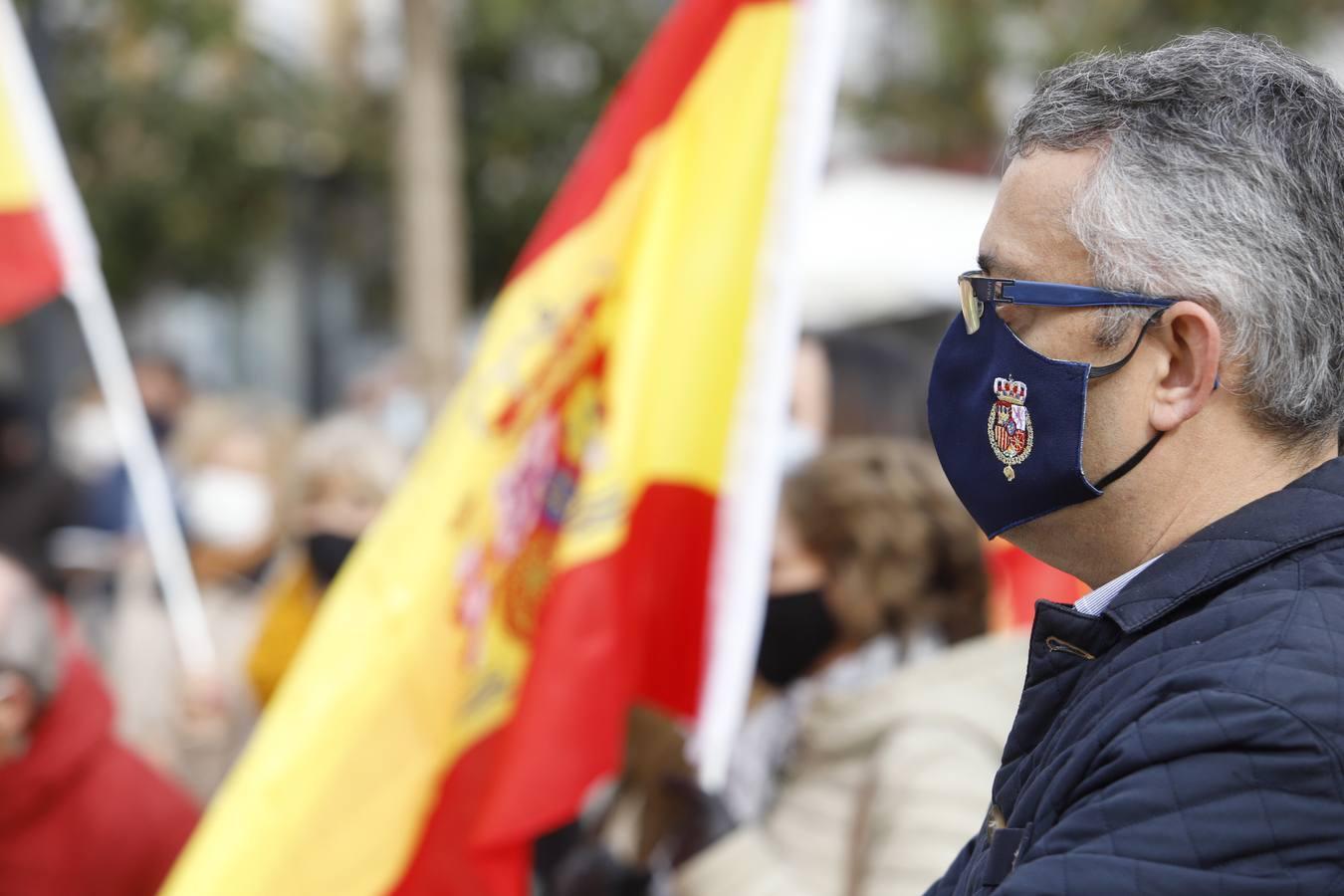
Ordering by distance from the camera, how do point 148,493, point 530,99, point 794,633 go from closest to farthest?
1. point 794,633
2. point 148,493
3. point 530,99

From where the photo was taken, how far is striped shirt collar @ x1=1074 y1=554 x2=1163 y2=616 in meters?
1.19

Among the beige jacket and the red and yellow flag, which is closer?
the beige jacket

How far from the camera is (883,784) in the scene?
216 centimetres

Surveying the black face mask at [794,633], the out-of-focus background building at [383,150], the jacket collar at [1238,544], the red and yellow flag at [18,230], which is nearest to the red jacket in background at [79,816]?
the black face mask at [794,633]

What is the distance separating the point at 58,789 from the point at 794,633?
1352mm

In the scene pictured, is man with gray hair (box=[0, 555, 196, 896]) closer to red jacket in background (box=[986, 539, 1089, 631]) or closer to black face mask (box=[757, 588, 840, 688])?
black face mask (box=[757, 588, 840, 688])

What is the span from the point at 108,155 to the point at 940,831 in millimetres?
11861

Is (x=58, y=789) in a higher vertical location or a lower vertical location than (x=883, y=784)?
lower

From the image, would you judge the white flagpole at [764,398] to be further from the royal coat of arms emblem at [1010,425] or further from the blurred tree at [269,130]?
the blurred tree at [269,130]

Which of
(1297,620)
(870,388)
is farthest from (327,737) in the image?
(870,388)

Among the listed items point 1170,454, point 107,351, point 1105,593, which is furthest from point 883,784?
point 107,351

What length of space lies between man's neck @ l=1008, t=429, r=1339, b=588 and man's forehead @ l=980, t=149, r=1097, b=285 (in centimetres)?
17

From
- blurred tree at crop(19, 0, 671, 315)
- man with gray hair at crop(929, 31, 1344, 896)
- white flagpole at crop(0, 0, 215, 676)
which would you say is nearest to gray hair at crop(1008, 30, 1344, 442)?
man with gray hair at crop(929, 31, 1344, 896)

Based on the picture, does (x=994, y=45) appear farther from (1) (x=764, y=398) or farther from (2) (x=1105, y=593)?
(2) (x=1105, y=593)
